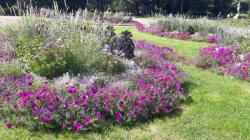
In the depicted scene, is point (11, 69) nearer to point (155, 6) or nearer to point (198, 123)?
point (198, 123)

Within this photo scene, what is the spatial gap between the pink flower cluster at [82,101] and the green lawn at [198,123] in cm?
17

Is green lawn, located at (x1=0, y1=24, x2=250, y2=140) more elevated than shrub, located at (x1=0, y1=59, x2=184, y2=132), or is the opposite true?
shrub, located at (x1=0, y1=59, x2=184, y2=132)

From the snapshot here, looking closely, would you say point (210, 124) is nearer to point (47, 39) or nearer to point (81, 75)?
point (81, 75)

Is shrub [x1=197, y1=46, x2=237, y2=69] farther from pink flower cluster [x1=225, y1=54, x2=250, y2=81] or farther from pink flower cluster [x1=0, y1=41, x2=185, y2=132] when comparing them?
pink flower cluster [x1=0, y1=41, x2=185, y2=132]

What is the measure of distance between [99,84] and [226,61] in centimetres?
439

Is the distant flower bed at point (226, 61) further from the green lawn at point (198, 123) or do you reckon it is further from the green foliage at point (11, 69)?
the green foliage at point (11, 69)

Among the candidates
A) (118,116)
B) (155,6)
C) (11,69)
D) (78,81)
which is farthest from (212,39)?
(155,6)

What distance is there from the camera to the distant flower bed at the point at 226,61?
305 inches

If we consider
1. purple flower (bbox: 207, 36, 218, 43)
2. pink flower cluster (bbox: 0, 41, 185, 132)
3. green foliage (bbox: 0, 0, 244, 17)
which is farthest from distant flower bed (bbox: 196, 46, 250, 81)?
green foliage (bbox: 0, 0, 244, 17)

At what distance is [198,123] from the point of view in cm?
494

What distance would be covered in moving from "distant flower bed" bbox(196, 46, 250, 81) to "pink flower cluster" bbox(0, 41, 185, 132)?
2.60m

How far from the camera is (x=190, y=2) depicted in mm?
42500

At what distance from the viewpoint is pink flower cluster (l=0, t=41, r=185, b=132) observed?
450cm

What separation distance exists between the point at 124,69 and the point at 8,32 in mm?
3419
